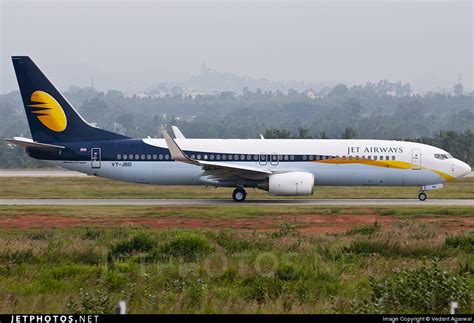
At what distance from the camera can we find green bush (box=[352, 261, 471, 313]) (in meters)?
15.9

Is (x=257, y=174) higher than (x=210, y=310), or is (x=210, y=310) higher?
(x=257, y=174)

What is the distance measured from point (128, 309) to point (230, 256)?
6011mm

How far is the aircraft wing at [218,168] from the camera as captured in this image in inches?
1511

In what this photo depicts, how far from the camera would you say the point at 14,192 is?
4681 cm

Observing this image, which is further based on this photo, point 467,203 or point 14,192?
point 14,192

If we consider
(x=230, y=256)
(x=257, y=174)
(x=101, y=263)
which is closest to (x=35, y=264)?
(x=101, y=263)

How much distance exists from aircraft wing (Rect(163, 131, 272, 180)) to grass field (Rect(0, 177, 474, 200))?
3594 mm

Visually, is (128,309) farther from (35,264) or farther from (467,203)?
(467,203)

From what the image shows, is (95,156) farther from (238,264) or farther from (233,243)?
(238,264)

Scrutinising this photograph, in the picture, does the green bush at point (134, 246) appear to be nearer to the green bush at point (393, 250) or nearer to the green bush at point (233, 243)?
the green bush at point (233, 243)

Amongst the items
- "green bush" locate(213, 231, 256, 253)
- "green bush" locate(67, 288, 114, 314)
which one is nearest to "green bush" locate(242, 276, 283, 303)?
"green bush" locate(67, 288, 114, 314)

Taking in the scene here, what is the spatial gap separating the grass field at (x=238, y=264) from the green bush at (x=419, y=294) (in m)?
0.02
